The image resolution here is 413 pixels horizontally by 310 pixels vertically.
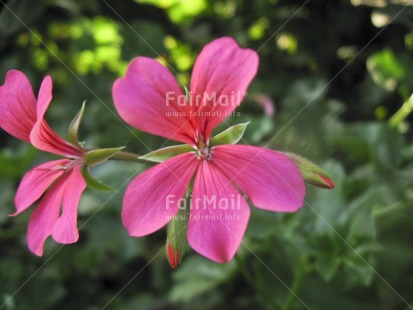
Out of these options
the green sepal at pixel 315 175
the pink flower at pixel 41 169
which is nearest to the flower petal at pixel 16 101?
the pink flower at pixel 41 169

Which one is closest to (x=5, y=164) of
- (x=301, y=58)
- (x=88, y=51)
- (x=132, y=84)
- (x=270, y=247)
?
(x=88, y=51)

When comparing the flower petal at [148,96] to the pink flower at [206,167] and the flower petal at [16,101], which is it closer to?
the pink flower at [206,167]

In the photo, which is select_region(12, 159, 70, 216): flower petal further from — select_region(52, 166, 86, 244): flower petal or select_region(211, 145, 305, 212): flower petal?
select_region(211, 145, 305, 212): flower petal

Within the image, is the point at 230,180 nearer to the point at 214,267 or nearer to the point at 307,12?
the point at 214,267

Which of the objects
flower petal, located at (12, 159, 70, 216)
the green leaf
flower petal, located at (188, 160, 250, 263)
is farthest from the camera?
the green leaf

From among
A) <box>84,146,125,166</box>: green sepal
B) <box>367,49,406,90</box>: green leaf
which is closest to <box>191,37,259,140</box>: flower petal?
<box>84,146,125,166</box>: green sepal

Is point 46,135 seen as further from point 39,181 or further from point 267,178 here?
point 267,178
